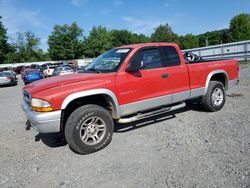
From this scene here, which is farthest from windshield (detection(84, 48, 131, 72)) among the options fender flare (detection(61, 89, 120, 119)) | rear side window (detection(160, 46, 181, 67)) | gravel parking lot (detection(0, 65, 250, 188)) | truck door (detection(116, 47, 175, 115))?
gravel parking lot (detection(0, 65, 250, 188))

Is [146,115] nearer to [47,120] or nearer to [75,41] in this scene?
[47,120]

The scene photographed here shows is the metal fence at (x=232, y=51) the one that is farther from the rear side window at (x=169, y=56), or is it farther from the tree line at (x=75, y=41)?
Result: the tree line at (x=75, y=41)

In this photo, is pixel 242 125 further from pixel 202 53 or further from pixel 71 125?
pixel 202 53

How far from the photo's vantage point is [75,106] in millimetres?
4492

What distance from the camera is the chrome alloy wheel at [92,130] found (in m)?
4.20

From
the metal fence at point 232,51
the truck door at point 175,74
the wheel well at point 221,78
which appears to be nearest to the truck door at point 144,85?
the truck door at point 175,74

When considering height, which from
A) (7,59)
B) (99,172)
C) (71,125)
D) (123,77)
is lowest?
(99,172)

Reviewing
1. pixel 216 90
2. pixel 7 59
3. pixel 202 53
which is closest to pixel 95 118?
pixel 216 90

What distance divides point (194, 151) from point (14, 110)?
7009mm

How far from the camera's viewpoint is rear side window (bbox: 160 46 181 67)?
5227 mm

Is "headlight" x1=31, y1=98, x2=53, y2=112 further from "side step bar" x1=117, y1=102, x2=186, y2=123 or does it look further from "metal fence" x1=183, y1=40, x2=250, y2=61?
"metal fence" x1=183, y1=40, x2=250, y2=61

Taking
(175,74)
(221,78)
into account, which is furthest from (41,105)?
(221,78)

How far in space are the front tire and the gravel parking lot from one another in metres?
0.17

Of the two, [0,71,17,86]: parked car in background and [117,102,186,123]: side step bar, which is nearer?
[117,102,186,123]: side step bar
